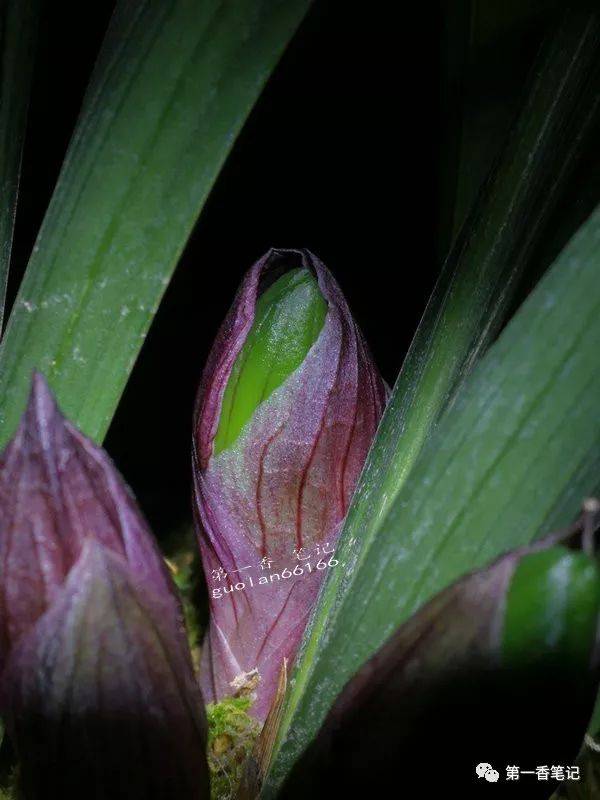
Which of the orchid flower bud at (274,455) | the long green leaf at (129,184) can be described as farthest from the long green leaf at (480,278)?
the long green leaf at (129,184)

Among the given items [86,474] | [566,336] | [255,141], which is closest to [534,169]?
[566,336]

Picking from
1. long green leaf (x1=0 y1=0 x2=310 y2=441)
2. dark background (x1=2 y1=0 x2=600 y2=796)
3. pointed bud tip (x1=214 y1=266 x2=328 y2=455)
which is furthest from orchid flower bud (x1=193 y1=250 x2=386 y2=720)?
dark background (x1=2 y1=0 x2=600 y2=796)

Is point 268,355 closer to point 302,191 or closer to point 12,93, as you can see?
point 12,93

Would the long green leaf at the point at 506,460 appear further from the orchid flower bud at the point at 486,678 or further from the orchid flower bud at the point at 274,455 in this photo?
the orchid flower bud at the point at 274,455

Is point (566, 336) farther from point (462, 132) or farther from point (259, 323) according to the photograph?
point (462, 132)

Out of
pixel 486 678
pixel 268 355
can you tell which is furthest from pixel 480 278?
pixel 486 678
